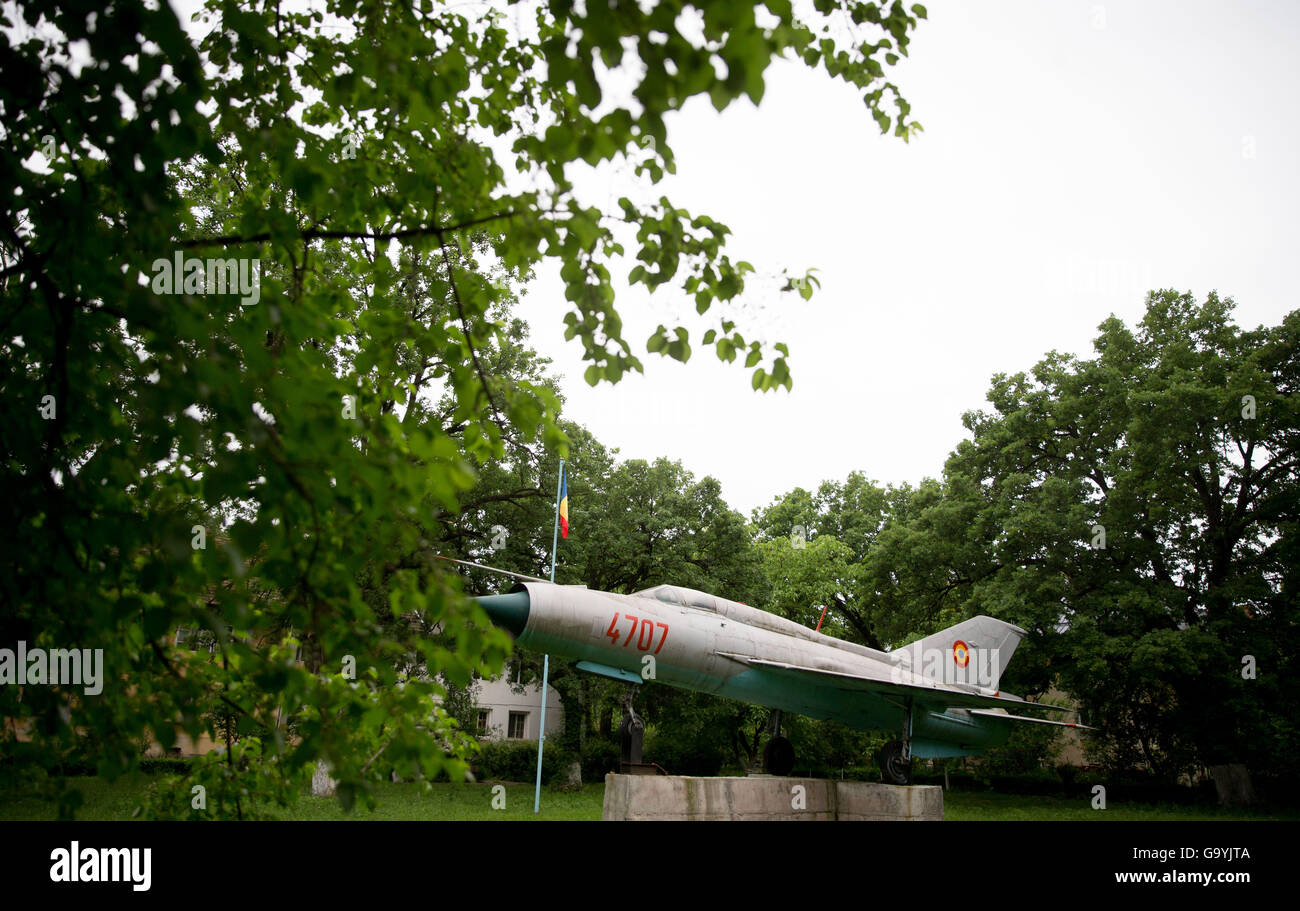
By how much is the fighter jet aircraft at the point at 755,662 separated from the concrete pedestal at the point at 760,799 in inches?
38.3

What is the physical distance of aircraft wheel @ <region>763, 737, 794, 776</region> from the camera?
43.8 ft

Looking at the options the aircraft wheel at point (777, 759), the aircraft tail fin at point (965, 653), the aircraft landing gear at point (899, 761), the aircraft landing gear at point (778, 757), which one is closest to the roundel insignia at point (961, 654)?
the aircraft tail fin at point (965, 653)

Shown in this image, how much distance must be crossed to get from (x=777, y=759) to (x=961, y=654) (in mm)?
5559

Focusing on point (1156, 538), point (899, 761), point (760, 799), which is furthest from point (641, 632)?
point (1156, 538)

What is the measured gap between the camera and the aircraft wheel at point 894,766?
1319cm

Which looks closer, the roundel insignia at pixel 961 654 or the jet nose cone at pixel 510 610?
the jet nose cone at pixel 510 610

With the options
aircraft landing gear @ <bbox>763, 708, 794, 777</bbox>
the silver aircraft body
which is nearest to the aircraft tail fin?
the silver aircraft body

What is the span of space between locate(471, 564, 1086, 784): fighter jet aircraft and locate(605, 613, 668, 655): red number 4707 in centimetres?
1

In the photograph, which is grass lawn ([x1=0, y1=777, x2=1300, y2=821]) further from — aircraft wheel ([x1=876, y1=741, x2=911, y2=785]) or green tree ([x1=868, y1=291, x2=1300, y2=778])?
aircraft wheel ([x1=876, y1=741, x2=911, y2=785])

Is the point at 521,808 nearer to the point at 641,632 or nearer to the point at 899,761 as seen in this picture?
the point at 899,761

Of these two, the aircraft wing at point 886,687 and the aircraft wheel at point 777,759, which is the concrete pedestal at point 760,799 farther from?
the aircraft wing at point 886,687

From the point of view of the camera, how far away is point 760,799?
11.9 meters
